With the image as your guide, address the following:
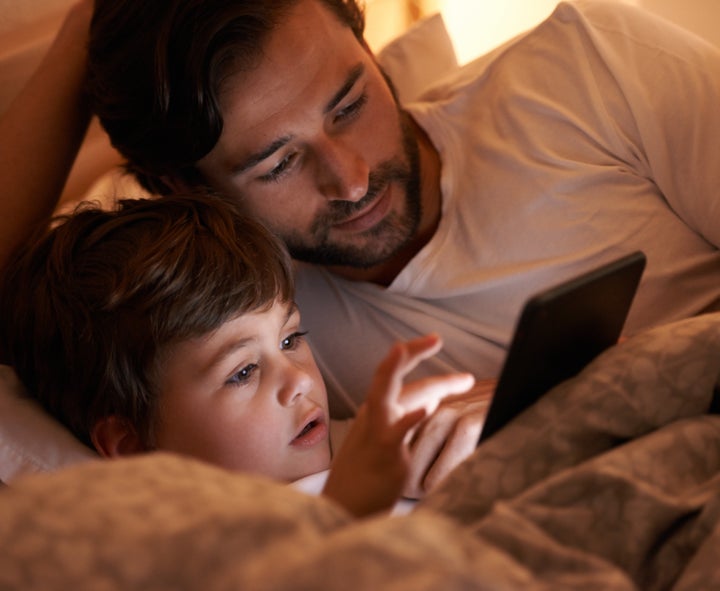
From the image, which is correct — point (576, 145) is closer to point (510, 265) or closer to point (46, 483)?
point (510, 265)

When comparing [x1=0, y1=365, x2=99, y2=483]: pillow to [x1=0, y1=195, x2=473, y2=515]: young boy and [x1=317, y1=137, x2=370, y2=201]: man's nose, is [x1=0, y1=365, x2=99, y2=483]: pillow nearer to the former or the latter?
[x1=0, y1=195, x2=473, y2=515]: young boy

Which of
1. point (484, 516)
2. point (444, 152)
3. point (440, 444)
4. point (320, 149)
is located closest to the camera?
point (484, 516)

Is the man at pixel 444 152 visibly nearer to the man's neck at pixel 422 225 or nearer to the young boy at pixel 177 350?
the man's neck at pixel 422 225

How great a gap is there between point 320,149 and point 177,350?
14.9 inches

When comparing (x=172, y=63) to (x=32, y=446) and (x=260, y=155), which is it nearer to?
(x=260, y=155)

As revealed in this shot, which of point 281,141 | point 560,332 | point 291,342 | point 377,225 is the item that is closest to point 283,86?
point 281,141

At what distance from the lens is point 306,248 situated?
4.41 ft

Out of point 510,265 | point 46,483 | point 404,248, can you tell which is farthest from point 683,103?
point 46,483

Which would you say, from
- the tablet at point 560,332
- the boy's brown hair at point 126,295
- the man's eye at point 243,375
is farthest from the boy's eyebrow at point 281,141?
the tablet at point 560,332

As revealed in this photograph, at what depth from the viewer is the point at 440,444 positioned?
3.32ft

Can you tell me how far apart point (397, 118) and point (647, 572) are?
2.98ft

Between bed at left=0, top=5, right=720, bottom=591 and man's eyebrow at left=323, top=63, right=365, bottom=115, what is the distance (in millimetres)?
658

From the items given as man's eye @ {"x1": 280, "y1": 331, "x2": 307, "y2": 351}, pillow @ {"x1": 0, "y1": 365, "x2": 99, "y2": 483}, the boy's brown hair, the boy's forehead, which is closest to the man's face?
the boy's forehead

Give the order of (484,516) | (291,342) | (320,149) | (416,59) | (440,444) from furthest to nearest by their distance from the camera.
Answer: (416,59)
(320,149)
(291,342)
(440,444)
(484,516)
